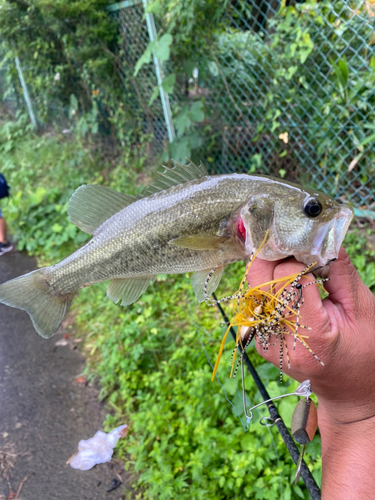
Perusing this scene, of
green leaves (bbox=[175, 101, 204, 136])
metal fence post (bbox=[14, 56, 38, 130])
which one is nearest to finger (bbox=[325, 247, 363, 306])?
green leaves (bbox=[175, 101, 204, 136])

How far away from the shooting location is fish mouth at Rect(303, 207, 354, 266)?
125cm

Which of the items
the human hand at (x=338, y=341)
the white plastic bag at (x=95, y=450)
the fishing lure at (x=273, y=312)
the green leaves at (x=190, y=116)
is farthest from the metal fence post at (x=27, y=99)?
the human hand at (x=338, y=341)

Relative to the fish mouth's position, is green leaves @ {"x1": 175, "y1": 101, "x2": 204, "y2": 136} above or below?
below

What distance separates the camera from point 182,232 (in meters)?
1.58

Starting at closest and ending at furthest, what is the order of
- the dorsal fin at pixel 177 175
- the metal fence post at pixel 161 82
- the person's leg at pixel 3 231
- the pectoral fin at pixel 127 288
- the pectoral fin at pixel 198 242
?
the pectoral fin at pixel 198 242 < the dorsal fin at pixel 177 175 < the pectoral fin at pixel 127 288 < the metal fence post at pixel 161 82 < the person's leg at pixel 3 231

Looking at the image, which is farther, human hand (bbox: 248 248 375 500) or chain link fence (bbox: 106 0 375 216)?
chain link fence (bbox: 106 0 375 216)

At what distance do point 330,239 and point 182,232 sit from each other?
646 mm

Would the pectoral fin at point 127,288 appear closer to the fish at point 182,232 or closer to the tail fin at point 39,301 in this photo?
the fish at point 182,232

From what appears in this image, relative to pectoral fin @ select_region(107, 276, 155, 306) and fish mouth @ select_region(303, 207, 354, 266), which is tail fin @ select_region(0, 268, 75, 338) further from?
fish mouth @ select_region(303, 207, 354, 266)

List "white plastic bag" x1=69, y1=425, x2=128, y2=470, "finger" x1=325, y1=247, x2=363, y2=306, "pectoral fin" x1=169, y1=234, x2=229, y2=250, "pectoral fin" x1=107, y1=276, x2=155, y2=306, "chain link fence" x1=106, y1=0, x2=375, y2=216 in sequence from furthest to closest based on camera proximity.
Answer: "chain link fence" x1=106, y1=0, x2=375, y2=216, "white plastic bag" x1=69, y1=425, x2=128, y2=470, "pectoral fin" x1=107, y1=276, x2=155, y2=306, "pectoral fin" x1=169, y1=234, x2=229, y2=250, "finger" x1=325, y1=247, x2=363, y2=306

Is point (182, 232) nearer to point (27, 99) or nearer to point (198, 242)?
point (198, 242)

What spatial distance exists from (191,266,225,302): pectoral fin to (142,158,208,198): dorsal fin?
17.8 inches

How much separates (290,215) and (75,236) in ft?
15.5

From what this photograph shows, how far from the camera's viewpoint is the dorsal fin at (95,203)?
1.67m
